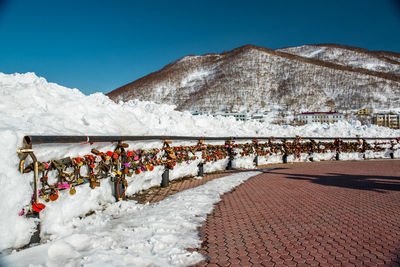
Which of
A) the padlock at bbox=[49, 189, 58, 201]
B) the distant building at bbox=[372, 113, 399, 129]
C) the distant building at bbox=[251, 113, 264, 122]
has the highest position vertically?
the distant building at bbox=[251, 113, 264, 122]

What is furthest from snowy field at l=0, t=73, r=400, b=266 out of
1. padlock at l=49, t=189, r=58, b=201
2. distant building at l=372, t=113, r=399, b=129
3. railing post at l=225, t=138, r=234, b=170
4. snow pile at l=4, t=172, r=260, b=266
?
distant building at l=372, t=113, r=399, b=129

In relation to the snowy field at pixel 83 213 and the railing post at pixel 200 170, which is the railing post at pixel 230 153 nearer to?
the railing post at pixel 200 170

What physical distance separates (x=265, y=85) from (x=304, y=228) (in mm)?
105925

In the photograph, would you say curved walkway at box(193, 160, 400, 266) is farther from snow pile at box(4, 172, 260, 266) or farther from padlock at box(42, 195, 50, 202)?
padlock at box(42, 195, 50, 202)

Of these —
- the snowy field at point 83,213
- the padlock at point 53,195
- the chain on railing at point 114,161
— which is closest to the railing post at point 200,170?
the chain on railing at point 114,161

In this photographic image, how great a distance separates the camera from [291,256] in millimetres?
2613

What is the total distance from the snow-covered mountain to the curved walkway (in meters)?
84.6

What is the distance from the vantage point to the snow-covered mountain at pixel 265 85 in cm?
9319

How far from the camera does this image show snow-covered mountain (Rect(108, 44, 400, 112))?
93.2m

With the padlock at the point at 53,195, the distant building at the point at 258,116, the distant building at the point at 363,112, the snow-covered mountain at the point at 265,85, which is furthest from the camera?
the snow-covered mountain at the point at 265,85

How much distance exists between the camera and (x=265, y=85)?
343ft

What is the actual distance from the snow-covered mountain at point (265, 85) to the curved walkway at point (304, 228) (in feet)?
278

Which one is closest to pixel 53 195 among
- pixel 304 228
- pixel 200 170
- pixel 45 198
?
pixel 45 198

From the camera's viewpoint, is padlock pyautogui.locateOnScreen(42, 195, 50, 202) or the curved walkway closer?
the curved walkway
